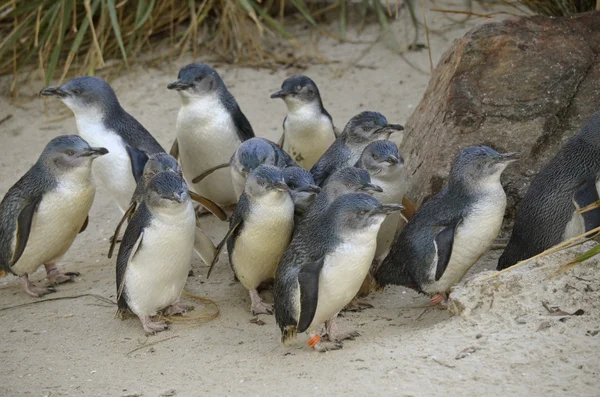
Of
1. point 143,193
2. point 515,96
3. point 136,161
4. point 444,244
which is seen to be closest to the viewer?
point 444,244

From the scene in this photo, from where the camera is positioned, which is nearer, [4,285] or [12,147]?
[4,285]

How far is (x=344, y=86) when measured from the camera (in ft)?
27.7

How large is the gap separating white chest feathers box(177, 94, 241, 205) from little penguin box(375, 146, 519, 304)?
6.45ft

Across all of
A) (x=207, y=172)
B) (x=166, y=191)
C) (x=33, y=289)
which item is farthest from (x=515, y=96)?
(x=33, y=289)

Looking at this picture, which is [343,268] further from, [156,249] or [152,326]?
[152,326]

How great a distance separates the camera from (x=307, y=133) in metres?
6.61

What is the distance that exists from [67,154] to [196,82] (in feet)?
3.88

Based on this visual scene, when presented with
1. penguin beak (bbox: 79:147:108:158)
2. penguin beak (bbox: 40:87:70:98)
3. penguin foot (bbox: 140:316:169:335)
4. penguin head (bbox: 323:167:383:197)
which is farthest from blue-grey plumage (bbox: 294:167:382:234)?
penguin beak (bbox: 40:87:70:98)

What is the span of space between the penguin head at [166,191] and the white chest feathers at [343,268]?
2.86 feet

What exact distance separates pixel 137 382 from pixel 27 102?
15.7ft

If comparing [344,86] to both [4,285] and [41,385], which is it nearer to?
[4,285]

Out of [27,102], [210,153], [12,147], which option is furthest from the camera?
[27,102]

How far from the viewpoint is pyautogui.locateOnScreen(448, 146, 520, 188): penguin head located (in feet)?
15.6

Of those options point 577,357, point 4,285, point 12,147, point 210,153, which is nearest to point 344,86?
point 210,153
